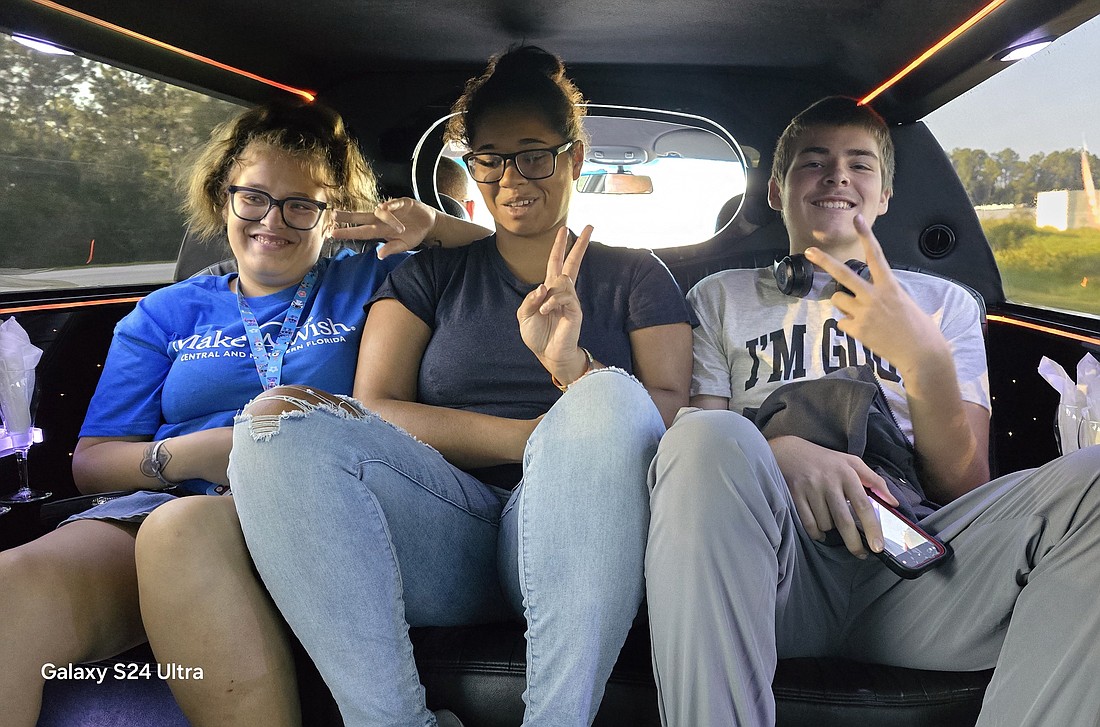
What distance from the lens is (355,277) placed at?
5.65 feet

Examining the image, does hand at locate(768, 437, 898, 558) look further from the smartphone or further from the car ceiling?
the car ceiling

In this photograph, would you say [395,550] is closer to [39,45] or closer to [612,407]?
[612,407]

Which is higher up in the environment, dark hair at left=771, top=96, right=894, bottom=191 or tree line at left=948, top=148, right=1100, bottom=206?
dark hair at left=771, top=96, right=894, bottom=191

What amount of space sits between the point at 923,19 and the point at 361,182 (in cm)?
127

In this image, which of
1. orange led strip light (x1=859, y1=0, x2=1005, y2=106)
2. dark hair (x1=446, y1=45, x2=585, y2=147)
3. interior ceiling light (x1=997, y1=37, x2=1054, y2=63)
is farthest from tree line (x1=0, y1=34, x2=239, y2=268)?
interior ceiling light (x1=997, y1=37, x2=1054, y2=63)

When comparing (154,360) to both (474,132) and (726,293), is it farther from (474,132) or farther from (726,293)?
(726,293)

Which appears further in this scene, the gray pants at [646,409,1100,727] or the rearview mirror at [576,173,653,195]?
the rearview mirror at [576,173,653,195]

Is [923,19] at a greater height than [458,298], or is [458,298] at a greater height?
[923,19]

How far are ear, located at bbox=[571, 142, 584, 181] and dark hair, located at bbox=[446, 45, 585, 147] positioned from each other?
0.02 m

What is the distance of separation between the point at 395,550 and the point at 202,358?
28.4 inches

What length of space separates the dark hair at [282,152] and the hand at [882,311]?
3.36 ft

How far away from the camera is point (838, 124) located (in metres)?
1.76

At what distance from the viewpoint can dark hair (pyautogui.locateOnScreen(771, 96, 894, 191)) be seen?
175 cm

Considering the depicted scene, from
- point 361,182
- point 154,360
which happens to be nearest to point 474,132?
point 361,182
